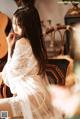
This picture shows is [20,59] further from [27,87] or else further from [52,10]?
[52,10]

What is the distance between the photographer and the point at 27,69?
139cm

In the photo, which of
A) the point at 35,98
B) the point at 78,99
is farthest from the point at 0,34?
the point at 78,99

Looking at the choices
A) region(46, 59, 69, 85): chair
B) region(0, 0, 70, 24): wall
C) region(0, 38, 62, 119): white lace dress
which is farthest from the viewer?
region(0, 0, 70, 24): wall

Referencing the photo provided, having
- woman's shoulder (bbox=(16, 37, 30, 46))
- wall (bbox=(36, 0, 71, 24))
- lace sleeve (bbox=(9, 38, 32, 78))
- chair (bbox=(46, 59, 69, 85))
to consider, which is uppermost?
woman's shoulder (bbox=(16, 37, 30, 46))

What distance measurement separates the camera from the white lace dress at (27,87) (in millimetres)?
1331

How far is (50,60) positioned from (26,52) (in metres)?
0.41

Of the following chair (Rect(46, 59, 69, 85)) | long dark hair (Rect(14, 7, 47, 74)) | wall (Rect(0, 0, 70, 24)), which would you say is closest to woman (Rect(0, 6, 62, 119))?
long dark hair (Rect(14, 7, 47, 74))

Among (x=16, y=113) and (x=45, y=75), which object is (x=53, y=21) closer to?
Answer: (x=45, y=75)

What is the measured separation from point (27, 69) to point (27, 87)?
0.08m

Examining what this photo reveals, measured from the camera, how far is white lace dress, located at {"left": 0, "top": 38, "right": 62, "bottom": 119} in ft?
4.37

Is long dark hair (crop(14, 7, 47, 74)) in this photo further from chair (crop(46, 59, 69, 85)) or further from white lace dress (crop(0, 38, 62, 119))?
chair (crop(46, 59, 69, 85))

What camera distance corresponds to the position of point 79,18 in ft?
6.53

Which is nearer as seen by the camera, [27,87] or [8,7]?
[27,87]

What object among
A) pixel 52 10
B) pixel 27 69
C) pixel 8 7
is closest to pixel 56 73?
pixel 27 69
